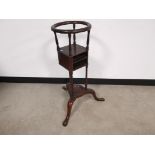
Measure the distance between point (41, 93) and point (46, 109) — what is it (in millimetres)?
315

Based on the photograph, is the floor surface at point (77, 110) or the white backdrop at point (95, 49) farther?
the white backdrop at point (95, 49)

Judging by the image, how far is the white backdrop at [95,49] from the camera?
2104mm

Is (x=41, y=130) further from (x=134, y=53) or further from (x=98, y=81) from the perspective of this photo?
(x=134, y=53)

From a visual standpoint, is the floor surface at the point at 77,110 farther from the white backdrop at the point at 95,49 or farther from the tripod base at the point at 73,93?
the white backdrop at the point at 95,49

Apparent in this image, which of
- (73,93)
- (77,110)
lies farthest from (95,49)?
(77,110)

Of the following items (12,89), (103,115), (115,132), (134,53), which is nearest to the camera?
(115,132)

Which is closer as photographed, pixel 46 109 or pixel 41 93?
pixel 46 109

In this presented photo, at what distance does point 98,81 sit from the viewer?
2451 millimetres

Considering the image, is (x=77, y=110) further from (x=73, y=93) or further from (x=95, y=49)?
(x=95, y=49)

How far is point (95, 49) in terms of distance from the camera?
7.34 feet

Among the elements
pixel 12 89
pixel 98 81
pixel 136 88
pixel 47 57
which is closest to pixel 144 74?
pixel 136 88

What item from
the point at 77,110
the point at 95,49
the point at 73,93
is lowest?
the point at 77,110

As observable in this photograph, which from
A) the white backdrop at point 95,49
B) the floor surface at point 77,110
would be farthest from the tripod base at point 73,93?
the white backdrop at point 95,49

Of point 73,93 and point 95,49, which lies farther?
point 95,49
